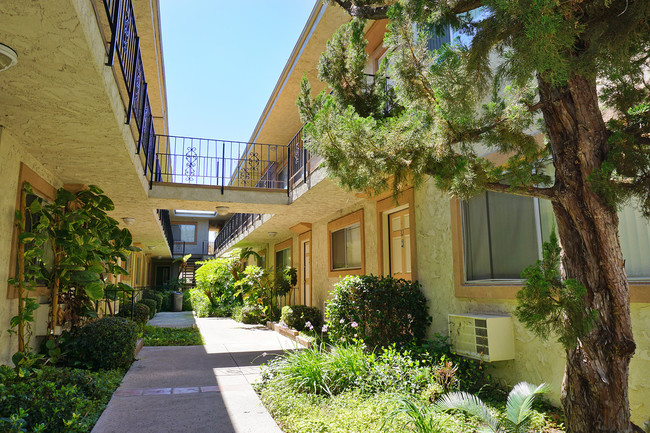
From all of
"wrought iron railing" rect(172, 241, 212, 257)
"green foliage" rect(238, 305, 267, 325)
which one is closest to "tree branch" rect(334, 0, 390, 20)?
"green foliage" rect(238, 305, 267, 325)

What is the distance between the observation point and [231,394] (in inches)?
213

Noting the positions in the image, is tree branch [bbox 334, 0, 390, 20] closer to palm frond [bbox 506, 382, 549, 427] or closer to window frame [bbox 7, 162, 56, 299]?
palm frond [bbox 506, 382, 549, 427]

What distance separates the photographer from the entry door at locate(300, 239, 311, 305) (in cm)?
1277

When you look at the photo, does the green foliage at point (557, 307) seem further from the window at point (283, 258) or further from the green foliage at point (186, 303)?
the green foliage at point (186, 303)

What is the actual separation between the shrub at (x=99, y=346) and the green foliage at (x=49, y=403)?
1.32 meters

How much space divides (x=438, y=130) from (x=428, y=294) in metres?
3.84

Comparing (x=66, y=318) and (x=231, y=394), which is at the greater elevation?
(x=66, y=318)

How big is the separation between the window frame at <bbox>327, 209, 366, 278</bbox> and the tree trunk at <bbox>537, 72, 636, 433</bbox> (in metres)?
6.21

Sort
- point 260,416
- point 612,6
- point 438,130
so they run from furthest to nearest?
point 260,416
point 438,130
point 612,6

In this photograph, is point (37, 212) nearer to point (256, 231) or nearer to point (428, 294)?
point (428, 294)

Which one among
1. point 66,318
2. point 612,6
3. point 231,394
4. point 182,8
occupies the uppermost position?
point 182,8

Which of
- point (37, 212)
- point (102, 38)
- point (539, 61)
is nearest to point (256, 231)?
point (37, 212)

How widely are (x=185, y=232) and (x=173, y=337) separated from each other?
2346 centimetres

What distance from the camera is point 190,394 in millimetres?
5426
